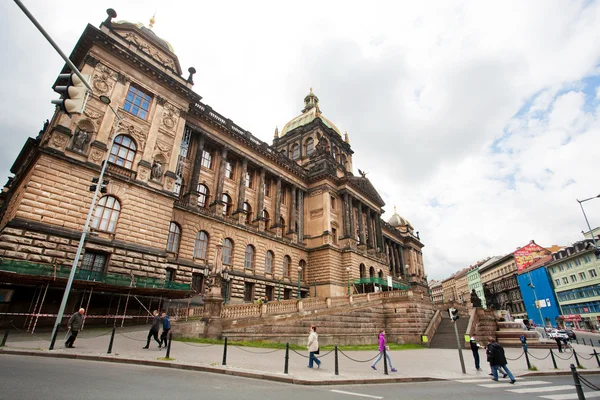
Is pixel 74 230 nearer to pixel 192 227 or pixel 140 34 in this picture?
pixel 192 227

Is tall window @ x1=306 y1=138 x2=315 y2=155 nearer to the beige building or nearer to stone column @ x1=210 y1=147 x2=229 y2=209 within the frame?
the beige building

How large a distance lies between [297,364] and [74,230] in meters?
15.8

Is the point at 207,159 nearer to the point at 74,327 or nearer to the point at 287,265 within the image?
the point at 287,265

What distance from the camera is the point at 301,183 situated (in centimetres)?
4394

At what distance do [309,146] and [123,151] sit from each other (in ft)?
111

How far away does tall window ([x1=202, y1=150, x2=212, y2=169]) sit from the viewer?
32844 millimetres

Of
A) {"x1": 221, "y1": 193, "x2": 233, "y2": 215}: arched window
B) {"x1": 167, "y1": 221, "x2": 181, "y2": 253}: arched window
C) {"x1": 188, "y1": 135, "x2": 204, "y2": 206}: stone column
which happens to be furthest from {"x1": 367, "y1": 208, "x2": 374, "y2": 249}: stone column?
{"x1": 167, "y1": 221, "x2": 181, "y2": 253}: arched window

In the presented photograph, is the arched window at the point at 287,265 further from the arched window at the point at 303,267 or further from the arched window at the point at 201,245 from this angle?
the arched window at the point at 201,245

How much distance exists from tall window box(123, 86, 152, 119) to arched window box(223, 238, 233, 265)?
1346cm

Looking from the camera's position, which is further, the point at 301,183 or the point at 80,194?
the point at 301,183

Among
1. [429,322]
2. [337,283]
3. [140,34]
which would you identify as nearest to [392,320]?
[429,322]

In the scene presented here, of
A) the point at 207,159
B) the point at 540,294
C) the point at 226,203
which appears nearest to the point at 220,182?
the point at 226,203

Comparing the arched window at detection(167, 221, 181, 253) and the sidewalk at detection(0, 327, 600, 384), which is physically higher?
the arched window at detection(167, 221, 181, 253)

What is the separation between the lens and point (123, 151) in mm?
23359
